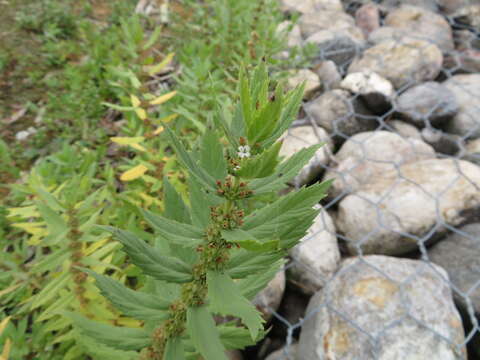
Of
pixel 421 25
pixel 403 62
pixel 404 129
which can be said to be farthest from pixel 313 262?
pixel 421 25

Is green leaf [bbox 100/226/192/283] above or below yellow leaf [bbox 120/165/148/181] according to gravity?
above

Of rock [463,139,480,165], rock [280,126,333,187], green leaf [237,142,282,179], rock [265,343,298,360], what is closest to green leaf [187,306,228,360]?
green leaf [237,142,282,179]

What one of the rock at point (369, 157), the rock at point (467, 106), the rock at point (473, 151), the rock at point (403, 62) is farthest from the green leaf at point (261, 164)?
the rock at point (403, 62)

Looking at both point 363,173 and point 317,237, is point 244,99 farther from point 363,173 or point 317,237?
point 363,173

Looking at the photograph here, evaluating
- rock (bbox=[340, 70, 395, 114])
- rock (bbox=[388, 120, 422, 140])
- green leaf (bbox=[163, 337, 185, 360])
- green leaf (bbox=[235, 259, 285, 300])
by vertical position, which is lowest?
rock (bbox=[388, 120, 422, 140])

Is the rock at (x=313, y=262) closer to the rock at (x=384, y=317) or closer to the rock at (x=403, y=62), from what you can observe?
the rock at (x=384, y=317)

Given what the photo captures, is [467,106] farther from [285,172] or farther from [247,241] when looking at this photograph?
[247,241]

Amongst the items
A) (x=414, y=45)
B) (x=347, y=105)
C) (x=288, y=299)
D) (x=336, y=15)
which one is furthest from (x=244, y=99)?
(x=336, y=15)

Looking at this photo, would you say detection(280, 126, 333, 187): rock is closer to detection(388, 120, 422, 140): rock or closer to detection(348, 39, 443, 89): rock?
detection(388, 120, 422, 140): rock

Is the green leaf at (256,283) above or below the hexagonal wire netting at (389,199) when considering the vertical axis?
above
